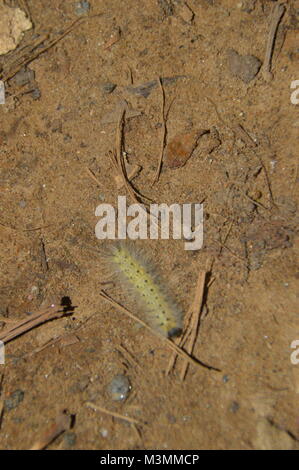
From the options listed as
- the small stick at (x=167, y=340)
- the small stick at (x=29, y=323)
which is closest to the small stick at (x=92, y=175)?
the small stick at (x=167, y=340)

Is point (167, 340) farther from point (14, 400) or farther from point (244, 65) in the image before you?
point (244, 65)

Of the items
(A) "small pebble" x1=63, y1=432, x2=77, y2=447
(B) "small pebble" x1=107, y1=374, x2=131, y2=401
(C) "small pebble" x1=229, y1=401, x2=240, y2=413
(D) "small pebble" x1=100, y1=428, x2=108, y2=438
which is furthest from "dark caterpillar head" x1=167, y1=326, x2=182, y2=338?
(A) "small pebble" x1=63, y1=432, x2=77, y2=447

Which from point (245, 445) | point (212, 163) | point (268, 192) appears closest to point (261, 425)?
point (245, 445)

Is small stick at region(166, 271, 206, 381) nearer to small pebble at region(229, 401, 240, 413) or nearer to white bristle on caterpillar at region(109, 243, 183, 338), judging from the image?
white bristle on caterpillar at region(109, 243, 183, 338)

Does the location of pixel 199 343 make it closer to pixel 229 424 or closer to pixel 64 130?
pixel 229 424

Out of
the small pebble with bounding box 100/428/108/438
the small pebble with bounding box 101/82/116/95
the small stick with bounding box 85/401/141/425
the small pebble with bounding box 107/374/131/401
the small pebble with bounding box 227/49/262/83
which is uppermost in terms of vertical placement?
the small pebble with bounding box 227/49/262/83

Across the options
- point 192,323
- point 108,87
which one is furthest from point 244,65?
point 192,323
